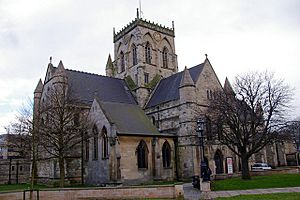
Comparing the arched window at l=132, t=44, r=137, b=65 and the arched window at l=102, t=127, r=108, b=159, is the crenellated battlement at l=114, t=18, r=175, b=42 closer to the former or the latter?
the arched window at l=132, t=44, r=137, b=65

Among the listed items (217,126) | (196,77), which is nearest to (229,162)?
(217,126)

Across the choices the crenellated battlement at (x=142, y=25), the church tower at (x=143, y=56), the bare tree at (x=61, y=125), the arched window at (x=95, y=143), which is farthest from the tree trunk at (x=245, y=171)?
the crenellated battlement at (x=142, y=25)

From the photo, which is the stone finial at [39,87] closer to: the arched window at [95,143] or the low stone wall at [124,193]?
the arched window at [95,143]

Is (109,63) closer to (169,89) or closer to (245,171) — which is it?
(169,89)

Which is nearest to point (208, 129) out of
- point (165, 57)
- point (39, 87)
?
point (165, 57)

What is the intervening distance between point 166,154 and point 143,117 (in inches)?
196

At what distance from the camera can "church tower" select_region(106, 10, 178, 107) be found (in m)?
47.2

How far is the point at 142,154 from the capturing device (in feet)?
109

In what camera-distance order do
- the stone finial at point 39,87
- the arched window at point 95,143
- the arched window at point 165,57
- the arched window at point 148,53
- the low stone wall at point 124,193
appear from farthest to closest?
1. the arched window at point 165,57
2. the arched window at point 148,53
3. the stone finial at point 39,87
4. the arched window at point 95,143
5. the low stone wall at point 124,193

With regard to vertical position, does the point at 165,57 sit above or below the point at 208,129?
above

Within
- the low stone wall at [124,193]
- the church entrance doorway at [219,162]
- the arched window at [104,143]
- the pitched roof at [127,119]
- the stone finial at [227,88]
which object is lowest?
the low stone wall at [124,193]

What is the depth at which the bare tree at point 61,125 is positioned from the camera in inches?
1153

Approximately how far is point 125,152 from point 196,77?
1389 centimetres

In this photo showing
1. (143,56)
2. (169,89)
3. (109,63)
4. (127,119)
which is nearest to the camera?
(127,119)
